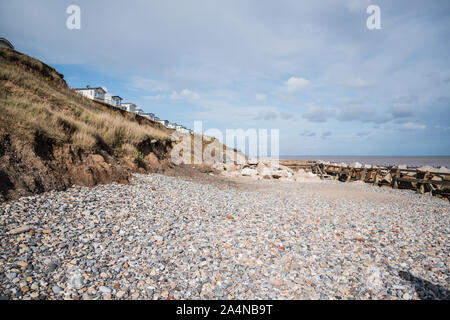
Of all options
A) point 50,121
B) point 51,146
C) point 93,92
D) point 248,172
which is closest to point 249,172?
point 248,172

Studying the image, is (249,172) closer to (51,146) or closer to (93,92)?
(51,146)

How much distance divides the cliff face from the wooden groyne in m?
23.1

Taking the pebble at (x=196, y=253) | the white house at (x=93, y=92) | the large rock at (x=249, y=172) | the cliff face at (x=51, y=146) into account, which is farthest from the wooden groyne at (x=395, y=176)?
the white house at (x=93, y=92)

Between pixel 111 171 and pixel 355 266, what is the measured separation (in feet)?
33.9

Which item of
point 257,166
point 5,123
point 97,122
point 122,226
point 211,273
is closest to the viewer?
point 211,273

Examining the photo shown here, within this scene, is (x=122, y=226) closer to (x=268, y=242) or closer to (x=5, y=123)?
(x=268, y=242)

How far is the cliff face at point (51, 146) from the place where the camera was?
728cm

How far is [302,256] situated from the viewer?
578 cm

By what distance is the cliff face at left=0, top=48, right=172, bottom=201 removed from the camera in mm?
7281

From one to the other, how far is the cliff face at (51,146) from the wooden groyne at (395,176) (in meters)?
23.1

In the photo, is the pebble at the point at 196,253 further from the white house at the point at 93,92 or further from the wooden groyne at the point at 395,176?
the white house at the point at 93,92

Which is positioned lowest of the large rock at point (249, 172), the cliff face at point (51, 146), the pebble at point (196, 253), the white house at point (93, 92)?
the pebble at point (196, 253)
